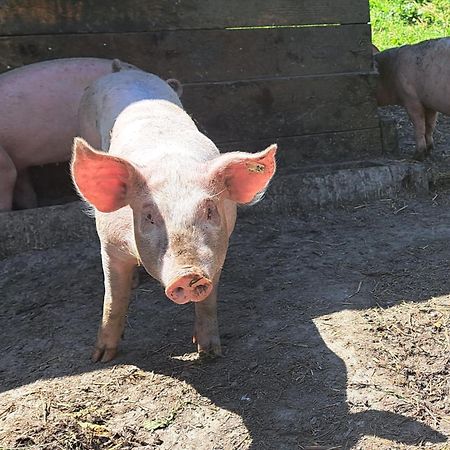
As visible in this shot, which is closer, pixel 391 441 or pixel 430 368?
pixel 391 441

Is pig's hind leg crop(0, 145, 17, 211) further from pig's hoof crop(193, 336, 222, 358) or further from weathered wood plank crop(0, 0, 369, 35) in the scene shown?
pig's hoof crop(193, 336, 222, 358)

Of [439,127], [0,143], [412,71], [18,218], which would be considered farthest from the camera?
[439,127]

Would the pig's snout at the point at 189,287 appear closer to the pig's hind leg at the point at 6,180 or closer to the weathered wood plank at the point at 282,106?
the pig's hind leg at the point at 6,180

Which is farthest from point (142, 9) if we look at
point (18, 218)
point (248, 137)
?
point (18, 218)

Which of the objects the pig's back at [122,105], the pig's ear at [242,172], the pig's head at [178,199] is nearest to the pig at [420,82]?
the pig's back at [122,105]

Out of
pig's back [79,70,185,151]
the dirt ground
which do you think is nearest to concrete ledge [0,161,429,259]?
the dirt ground

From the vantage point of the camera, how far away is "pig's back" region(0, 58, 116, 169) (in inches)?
156

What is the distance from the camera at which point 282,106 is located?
4723 mm

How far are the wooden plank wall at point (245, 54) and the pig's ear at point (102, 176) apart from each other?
2.37 m

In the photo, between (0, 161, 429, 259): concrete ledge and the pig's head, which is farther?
(0, 161, 429, 259): concrete ledge

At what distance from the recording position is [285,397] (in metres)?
2.35

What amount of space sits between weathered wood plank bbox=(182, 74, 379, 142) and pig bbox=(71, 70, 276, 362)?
181cm

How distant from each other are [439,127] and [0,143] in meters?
4.36

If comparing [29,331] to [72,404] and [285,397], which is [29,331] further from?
[285,397]
